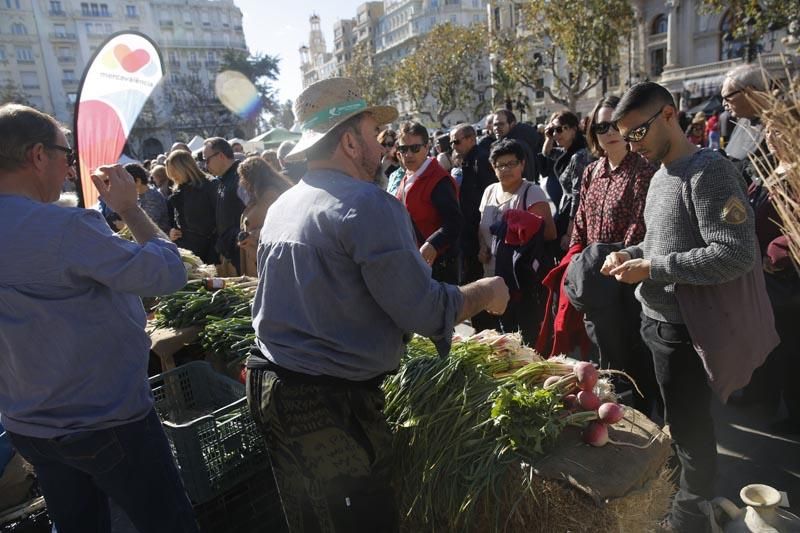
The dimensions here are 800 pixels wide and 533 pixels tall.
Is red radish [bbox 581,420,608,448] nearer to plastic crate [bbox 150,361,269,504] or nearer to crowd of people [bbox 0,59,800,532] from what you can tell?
crowd of people [bbox 0,59,800,532]

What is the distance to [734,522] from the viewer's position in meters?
2.04

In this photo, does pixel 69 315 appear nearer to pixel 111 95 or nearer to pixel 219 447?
pixel 219 447

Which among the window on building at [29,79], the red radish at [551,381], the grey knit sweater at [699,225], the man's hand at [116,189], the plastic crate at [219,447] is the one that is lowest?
the plastic crate at [219,447]

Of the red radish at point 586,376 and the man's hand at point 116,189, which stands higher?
the man's hand at point 116,189

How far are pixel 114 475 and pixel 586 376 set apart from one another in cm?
173

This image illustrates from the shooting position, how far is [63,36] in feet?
206

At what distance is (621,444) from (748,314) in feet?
2.86

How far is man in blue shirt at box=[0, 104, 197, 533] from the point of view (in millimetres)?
1614

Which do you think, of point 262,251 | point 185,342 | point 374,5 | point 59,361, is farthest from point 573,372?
point 374,5

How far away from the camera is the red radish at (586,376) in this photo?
6.36ft

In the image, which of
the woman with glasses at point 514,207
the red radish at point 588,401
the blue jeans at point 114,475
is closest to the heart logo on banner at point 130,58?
the blue jeans at point 114,475

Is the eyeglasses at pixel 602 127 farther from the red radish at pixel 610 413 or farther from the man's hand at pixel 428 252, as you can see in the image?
the red radish at pixel 610 413

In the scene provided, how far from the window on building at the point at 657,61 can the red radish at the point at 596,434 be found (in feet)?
155

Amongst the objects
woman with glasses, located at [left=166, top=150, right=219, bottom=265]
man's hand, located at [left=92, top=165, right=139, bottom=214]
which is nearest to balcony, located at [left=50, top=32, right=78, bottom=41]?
woman with glasses, located at [left=166, top=150, right=219, bottom=265]
